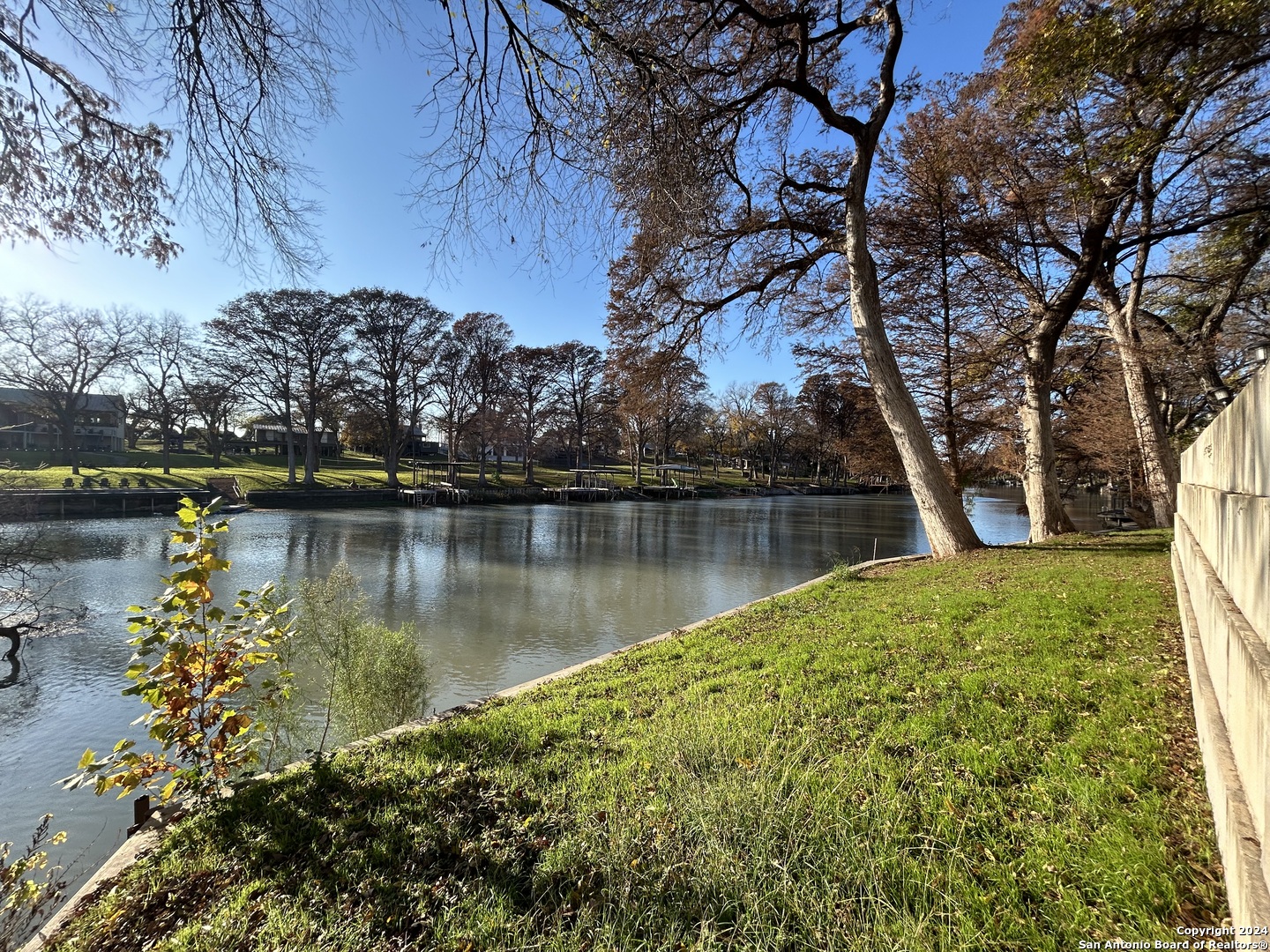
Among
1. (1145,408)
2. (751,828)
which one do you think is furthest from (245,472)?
(1145,408)

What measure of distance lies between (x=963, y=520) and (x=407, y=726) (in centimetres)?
998

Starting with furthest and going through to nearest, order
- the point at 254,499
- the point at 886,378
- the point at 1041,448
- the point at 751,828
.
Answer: the point at 254,499, the point at 1041,448, the point at 886,378, the point at 751,828

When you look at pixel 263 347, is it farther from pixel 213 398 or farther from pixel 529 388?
pixel 529 388

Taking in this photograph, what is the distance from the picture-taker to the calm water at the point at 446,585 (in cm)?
574

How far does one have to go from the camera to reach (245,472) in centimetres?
4031

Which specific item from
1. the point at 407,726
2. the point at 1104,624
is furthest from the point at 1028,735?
the point at 407,726

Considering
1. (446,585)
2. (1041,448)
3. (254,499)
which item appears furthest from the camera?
(254,499)

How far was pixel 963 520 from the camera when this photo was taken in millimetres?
9859

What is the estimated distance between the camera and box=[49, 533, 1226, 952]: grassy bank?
6.02 ft

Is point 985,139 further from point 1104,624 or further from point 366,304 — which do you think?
point 366,304

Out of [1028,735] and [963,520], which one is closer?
[1028,735]

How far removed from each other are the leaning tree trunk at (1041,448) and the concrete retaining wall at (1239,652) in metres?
8.75

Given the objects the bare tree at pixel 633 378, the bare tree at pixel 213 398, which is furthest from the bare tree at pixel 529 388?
the bare tree at pixel 633 378

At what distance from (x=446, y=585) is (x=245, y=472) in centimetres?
3754
